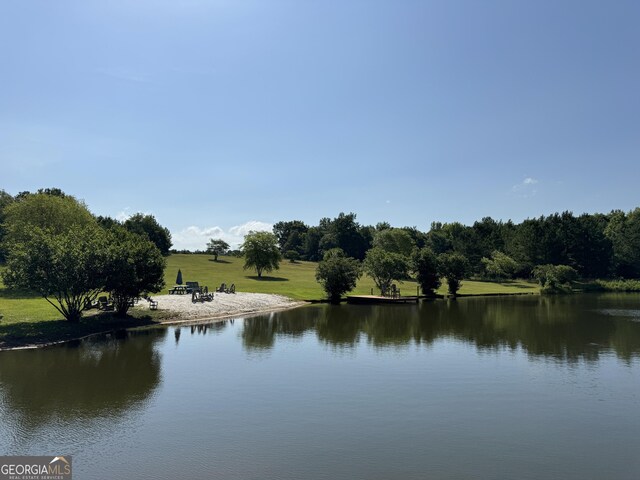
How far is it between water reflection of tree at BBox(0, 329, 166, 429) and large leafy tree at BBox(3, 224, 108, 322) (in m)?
4.80

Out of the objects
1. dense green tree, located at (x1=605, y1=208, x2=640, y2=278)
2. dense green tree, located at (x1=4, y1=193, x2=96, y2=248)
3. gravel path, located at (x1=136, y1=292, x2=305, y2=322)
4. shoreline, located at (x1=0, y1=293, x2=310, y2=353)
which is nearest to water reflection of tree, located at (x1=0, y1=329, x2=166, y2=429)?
shoreline, located at (x1=0, y1=293, x2=310, y2=353)

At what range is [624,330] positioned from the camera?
1592 inches

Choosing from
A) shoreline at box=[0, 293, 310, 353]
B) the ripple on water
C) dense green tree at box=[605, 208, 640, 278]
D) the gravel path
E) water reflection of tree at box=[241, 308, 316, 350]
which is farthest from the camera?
dense green tree at box=[605, 208, 640, 278]

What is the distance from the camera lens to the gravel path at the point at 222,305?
1898 inches

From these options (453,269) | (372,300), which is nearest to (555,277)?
(453,269)

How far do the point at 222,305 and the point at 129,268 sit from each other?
633 inches

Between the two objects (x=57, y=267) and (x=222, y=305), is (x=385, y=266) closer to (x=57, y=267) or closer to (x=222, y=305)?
(x=222, y=305)

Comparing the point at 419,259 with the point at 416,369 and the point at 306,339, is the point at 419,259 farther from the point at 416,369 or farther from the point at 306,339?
the point at 416,369

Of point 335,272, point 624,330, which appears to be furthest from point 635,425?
point 335,272

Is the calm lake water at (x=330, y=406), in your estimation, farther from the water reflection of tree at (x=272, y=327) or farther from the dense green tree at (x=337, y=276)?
the dense green tree at (x=337, y=276)

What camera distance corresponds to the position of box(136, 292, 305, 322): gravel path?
158 feet

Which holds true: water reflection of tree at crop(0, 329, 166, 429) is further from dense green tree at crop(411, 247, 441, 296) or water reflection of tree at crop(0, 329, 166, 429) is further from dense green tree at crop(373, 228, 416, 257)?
dense green tree at crop(373, 228, 416, 257)

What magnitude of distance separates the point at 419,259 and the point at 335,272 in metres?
17.1

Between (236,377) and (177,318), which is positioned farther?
(177,318)
